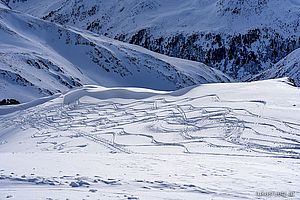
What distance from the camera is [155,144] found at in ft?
60.3

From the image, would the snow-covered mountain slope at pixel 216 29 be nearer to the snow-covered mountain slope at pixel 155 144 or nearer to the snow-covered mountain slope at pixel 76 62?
the snow-covered mountain slope at pixel 76 62

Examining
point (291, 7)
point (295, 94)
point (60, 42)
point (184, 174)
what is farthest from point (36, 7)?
point (184, 174)

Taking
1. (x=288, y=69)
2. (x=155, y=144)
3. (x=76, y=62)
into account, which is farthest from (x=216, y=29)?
(x=155, y=144)

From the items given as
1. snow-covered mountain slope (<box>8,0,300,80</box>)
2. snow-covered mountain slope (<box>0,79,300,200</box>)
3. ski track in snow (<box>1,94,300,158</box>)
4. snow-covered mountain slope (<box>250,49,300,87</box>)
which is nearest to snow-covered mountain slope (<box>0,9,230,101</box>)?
snow-covered mountain slope (<box>250,49,300,87</box>)

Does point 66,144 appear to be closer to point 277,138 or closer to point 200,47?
point 277,138

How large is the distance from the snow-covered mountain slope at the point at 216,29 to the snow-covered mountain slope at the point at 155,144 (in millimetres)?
84437

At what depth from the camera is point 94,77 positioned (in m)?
74.4

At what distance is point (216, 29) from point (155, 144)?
347 feet

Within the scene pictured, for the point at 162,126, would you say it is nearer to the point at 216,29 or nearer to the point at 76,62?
the point at 76,62

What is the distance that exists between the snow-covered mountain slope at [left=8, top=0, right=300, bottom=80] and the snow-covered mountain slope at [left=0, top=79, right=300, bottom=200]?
84.4 meters

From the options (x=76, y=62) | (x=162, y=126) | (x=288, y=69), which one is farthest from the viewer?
(x=288, y=69)

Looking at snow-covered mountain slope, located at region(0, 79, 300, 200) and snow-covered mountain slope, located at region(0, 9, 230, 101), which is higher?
snow-covered mountain slope, located at region(0, 9, 230, 101)

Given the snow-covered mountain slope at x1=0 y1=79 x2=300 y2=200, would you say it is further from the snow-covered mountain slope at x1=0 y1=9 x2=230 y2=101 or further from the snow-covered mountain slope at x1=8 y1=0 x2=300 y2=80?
the snow-covered mountain slope at x1=8 y1=0 x2=300 y2=80

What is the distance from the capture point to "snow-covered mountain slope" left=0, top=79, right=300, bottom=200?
9.63 m
